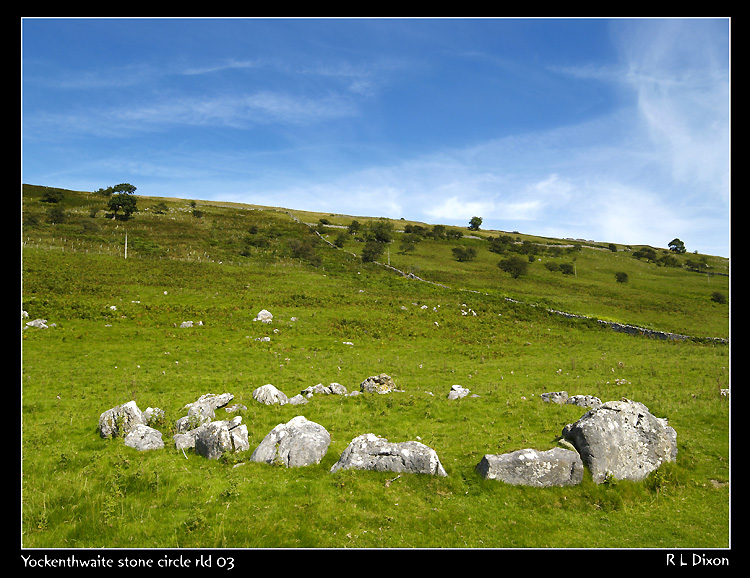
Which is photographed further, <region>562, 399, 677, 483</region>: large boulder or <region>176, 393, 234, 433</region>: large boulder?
<region>176, 393, 234, 433</region>: large boulder

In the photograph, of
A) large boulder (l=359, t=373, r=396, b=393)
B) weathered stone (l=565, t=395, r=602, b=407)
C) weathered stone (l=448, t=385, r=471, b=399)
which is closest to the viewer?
weathered stone (l=565, t=395, r=602, b=407)

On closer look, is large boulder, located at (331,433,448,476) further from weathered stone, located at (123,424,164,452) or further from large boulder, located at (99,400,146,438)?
large boulder, located at (99,400,146,438)

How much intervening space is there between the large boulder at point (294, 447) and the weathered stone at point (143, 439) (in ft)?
13.4

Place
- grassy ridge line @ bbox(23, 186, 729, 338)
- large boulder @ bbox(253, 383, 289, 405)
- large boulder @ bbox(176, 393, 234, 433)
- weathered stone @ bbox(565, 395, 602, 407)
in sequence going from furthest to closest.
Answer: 1. grassy ridge line @ bbox(23, 186, 729, 338)
2. large boulder @ bbox(253, 383, 289, 405)
3. weathered stone @ bbox(565, 395, 602, 407)
4. large boulder @ bbox(176, 393, 234, 433)

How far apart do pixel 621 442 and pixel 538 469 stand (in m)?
3.22

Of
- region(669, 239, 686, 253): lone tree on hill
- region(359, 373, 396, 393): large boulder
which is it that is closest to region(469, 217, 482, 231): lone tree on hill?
region(669, 239, 686, 253): lone tree on hill

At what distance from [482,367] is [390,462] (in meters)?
22.2

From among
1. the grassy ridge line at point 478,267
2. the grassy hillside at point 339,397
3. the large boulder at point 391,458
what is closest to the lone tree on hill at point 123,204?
the grassy ridge line at point 478,267

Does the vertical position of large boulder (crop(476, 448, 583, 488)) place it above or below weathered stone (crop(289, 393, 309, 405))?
above

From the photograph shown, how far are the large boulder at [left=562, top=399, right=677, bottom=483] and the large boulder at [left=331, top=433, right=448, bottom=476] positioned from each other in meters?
4.93

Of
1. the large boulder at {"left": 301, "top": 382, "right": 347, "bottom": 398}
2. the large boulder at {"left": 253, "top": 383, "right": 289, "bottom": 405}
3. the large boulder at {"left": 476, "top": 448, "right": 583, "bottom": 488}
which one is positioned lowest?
the large boulder at {"left": 301, "top": 382, "right": 347, "bottom": 398}

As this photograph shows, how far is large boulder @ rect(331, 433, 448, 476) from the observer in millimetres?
11844
